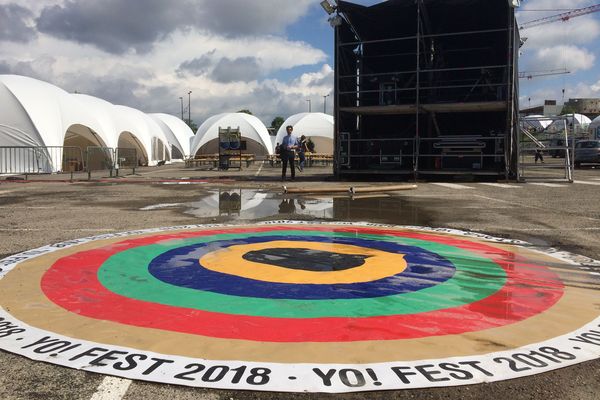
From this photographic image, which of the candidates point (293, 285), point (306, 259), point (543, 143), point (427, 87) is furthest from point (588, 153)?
point (293, 285)

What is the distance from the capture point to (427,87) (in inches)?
799

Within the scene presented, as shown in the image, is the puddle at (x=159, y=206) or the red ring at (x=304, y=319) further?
the puddle at (x=159, y=206)

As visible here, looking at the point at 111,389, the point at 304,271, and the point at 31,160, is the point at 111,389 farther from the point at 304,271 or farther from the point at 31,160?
the point at 31,160

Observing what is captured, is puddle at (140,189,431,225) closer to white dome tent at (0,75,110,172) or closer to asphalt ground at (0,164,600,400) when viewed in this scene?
asphalt ground at (0,164,600,400)

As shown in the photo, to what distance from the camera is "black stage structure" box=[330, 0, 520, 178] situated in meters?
18.6

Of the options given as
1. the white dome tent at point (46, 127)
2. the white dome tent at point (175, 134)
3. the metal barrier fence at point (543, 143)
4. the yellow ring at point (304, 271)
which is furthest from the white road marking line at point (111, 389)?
the white dome tent at point (175, 134)

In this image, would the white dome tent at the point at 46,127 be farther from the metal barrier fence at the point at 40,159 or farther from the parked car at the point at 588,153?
the parked car at the point at 588,153

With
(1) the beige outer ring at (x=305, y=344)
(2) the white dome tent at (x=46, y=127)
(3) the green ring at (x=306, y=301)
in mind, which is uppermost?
(2) the white dome tent at (x=46, y=127)

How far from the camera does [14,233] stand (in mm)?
6969

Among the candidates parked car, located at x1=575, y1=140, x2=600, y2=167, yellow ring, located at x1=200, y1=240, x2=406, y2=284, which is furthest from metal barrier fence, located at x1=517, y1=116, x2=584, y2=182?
yellow ring, located at x1=200, y1=240, x2=406, y2=284

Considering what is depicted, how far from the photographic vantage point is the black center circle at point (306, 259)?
16.1 feet

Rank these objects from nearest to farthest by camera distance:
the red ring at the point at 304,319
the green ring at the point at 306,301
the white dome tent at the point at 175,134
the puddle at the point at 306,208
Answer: the red ring at the point at 304,319
the green ring at the point at 306,301
the puddle at the point at 306,208
the white dome tent at the point at 175,134

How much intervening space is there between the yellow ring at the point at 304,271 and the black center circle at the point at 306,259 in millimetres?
102

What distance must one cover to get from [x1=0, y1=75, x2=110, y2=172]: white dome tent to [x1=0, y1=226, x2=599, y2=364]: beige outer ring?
74.1ft
